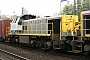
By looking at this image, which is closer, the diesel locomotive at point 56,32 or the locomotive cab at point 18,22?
the diesel locomotive at point 56,32

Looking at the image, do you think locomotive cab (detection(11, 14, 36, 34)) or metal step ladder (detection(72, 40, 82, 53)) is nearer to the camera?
metal step ladder (detection(72, 40, 82, 53))

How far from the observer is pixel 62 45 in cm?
1442

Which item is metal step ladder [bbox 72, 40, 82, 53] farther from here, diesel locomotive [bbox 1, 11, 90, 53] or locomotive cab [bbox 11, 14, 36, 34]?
locomotive cab [bbox 11, 14, 36, 34]

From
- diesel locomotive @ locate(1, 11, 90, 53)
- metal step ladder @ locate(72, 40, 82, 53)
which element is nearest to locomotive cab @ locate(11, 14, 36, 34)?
diesel locomotive @ locate(1, 11, 90, 53)

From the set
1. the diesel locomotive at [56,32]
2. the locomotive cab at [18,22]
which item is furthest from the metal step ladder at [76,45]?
the locomotive cab at [18,22]

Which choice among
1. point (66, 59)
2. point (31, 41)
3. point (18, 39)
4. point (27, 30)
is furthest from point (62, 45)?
point (18, 39)

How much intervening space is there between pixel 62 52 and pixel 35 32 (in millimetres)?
3679

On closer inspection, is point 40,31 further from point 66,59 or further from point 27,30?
point 66,59

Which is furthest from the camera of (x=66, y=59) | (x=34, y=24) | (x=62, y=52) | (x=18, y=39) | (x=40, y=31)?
(x=18, y=39)

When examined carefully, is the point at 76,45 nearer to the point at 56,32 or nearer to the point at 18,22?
the point at 56,32

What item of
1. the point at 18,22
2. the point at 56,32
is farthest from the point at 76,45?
the point at 18,22

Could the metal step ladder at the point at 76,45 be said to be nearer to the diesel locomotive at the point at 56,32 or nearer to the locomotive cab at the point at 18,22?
the diesel locomotive at the point at 56,32

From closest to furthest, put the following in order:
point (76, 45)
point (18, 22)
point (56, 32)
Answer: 1. point (76, 45)
2. point (56, 32)
3. point (18, 22)

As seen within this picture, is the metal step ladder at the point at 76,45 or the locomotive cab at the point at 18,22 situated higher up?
the locomotive cab at the point at 18,22
